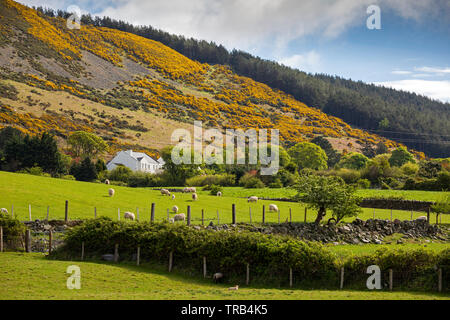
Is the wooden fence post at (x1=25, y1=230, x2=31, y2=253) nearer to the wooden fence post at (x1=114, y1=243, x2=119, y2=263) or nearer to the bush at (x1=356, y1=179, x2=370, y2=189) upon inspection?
the wooden fence post at (x1=114, y1=243, x2=119, y2=263)

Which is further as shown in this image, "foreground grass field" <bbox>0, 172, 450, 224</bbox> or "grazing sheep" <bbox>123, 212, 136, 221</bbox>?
"foreground grass field" <bbox>0, 172, 450, 224</bbox>

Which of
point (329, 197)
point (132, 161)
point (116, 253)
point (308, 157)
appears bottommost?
point (116, 253)

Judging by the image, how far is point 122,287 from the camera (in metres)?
20.5

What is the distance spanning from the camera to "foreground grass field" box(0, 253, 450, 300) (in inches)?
690

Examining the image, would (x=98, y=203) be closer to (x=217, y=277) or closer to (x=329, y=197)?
(x=329, y=197)

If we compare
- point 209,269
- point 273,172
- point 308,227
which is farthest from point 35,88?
point 209,269

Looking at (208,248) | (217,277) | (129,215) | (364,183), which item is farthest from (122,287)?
(364,183)

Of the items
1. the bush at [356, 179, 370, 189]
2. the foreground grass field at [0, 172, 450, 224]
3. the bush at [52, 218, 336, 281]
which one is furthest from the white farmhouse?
the bush at [52, 218, 336, 281]

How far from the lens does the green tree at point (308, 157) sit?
470ft

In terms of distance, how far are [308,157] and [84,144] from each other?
67.0 meters

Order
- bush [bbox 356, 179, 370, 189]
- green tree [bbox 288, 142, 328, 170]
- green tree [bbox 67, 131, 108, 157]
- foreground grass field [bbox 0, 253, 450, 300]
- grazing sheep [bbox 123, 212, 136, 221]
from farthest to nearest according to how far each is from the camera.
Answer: green tree [bbox 288, 142, 328, 170], green tree [bbox 67, 131, 108, 157], bush [bbox 356, 179, 370, 189], grazing sheep [bbox 123, 212, 136, 221], foreground grass field [bbox 0, 253, 450, 300]

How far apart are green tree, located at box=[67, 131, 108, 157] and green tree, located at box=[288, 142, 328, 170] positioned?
5783 cm

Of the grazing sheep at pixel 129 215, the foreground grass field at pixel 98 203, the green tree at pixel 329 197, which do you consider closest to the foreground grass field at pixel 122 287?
the grazing sheep at pixel 129 215
